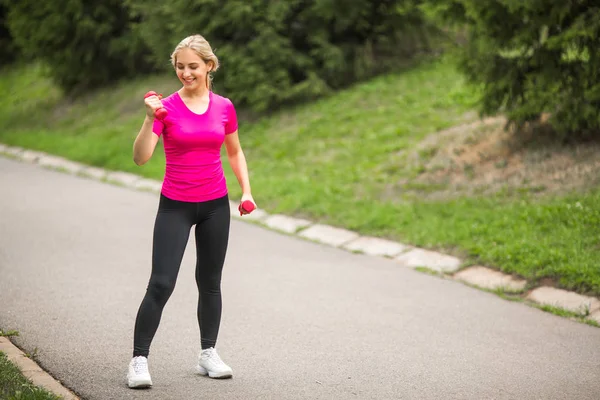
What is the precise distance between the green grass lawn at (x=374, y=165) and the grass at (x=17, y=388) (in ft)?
16.2

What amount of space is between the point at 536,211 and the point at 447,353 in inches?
146

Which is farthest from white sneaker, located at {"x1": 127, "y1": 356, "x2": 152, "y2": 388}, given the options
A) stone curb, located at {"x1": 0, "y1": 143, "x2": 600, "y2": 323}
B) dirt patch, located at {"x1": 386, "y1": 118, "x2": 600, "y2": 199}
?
dirt patch, located at {"x1": 386, "y1": 118, "x2": 600, "y2": 199}

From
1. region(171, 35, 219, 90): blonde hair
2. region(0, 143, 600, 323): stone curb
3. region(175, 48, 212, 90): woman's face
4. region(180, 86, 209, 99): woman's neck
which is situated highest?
region(171, 35, 219, 90): blonde hair

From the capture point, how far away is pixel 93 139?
17.6 m

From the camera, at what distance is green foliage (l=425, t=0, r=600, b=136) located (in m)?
9.96

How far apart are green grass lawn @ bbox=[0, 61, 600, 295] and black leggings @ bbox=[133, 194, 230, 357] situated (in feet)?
13.1

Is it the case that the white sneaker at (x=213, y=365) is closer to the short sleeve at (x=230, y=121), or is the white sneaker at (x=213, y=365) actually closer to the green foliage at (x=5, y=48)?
the short sleeve at (x=230, y=121)

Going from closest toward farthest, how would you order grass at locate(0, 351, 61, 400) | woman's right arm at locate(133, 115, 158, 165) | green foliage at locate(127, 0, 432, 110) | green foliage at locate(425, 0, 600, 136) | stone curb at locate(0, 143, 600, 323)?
1. grass at locate(0, 351, 61, 400)
2. woman's right arm at locate(133, 115, 158, 165)
3. stone curb at locate(0, 143, 600, 323)
4. green foliage at locate(425, 0, 600, 136)
5. green foliage at locate(127, 0, 432, 110)

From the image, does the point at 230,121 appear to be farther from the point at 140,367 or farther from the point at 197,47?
the point at 140,367

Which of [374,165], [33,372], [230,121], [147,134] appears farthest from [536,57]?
[33,372]

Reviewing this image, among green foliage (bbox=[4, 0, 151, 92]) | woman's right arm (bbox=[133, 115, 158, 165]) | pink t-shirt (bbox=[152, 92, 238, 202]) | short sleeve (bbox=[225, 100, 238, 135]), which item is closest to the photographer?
woman's right arm (bbox=[133, 115, 158, 165])

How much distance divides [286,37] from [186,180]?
40.7 ft

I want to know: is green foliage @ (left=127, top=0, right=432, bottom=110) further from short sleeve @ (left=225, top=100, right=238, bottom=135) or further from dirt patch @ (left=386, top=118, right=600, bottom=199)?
short sleeve @ (left=225, top=100, right=238, bottom=135)

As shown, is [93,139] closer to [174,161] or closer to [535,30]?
[535,30]
